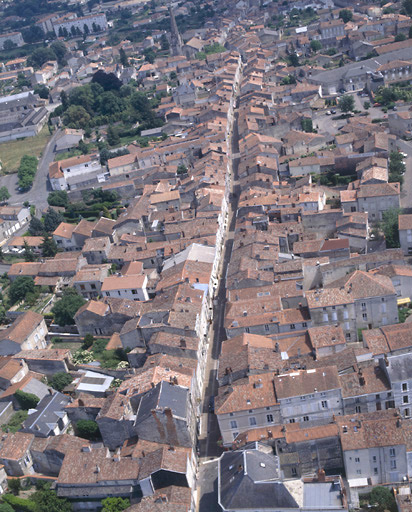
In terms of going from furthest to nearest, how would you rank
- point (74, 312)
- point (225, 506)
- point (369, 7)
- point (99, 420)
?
point (369, 7), point (74, 312), point (99, 420), point (225, 506)

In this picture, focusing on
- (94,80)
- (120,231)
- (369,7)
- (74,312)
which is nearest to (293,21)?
(369,7)

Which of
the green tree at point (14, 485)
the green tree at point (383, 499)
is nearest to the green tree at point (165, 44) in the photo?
the green tree at point (14, 485)

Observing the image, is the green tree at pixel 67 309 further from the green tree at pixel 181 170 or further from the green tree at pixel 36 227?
the green tree at pixel 181 170

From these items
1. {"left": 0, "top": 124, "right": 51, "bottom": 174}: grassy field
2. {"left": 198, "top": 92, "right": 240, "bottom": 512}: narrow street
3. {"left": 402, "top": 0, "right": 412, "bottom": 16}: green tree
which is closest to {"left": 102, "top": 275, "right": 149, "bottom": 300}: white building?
{"left": 198, "top": 92, "right": 240, "bottom": 512}: narrow street

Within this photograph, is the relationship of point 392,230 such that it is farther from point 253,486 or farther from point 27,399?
point 27,399

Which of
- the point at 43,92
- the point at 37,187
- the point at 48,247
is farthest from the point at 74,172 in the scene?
the point at 43,92

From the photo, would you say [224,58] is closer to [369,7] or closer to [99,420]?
[369,7]
